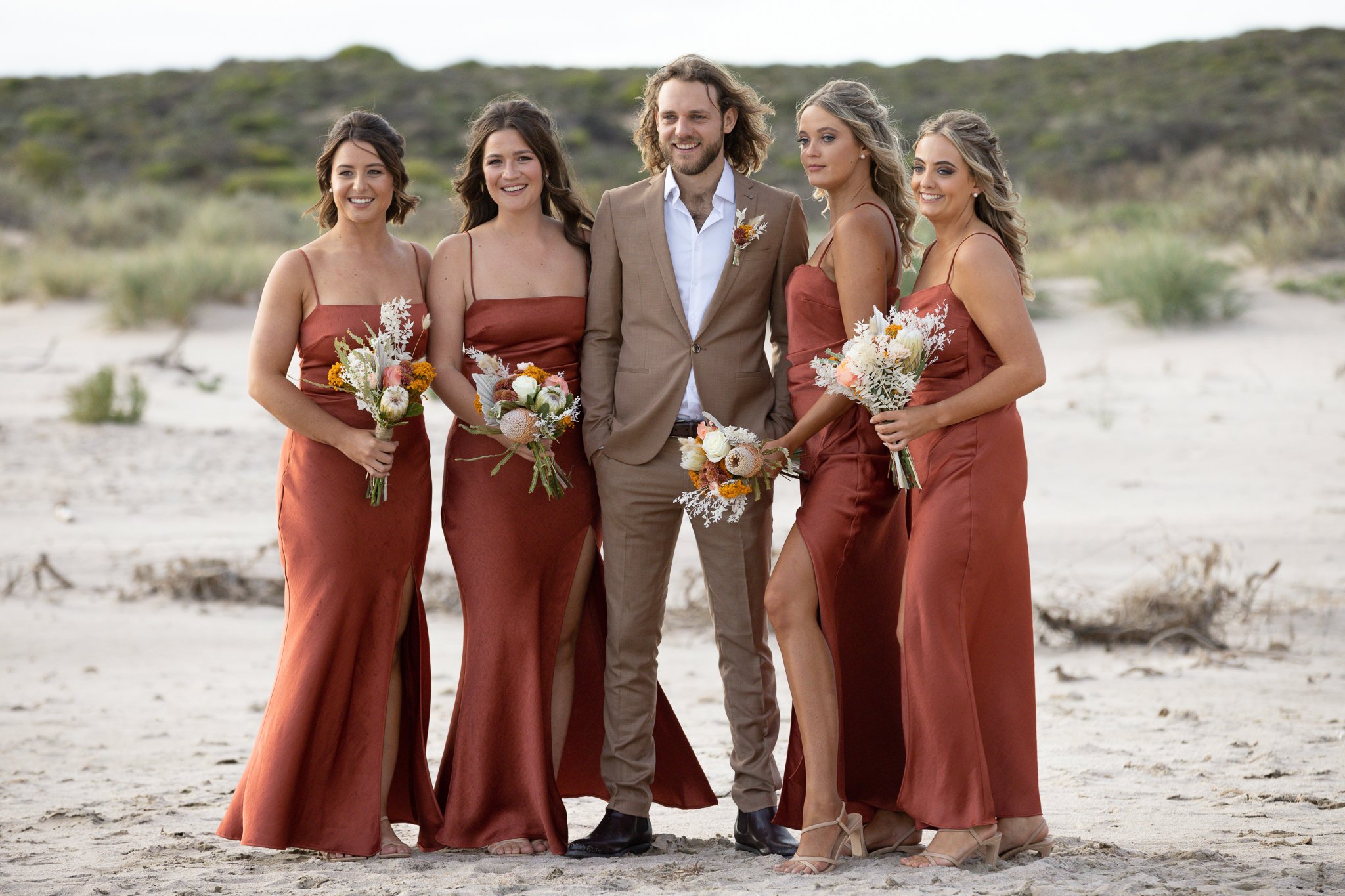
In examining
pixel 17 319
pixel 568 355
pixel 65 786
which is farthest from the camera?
pixel 17 319

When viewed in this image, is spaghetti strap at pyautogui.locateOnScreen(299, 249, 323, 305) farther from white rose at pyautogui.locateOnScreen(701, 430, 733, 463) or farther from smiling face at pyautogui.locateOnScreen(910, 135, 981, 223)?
smiling face at pyautogui.locateOnScreen(910, 135, 981, 223)

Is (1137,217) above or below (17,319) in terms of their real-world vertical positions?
above

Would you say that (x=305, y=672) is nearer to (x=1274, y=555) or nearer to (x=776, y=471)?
(x=776, y=471)

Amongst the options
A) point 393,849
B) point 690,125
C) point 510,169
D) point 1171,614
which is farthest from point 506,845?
point 1171,614

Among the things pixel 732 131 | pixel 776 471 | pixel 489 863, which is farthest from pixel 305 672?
pixel 732 131

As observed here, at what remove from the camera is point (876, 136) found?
467 cm

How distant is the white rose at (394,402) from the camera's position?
4477 mm

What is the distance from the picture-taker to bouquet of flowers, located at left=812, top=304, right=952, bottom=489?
4.18m

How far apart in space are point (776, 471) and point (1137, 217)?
64.2 feet

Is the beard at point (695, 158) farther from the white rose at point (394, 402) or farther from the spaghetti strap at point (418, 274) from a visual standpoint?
the white rose at point (394, 402)

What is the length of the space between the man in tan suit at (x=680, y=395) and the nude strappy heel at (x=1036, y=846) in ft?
2.54

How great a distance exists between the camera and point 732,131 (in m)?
5.05

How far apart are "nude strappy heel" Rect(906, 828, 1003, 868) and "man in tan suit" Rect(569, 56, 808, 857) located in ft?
2.05

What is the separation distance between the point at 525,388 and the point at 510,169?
0.88 m
